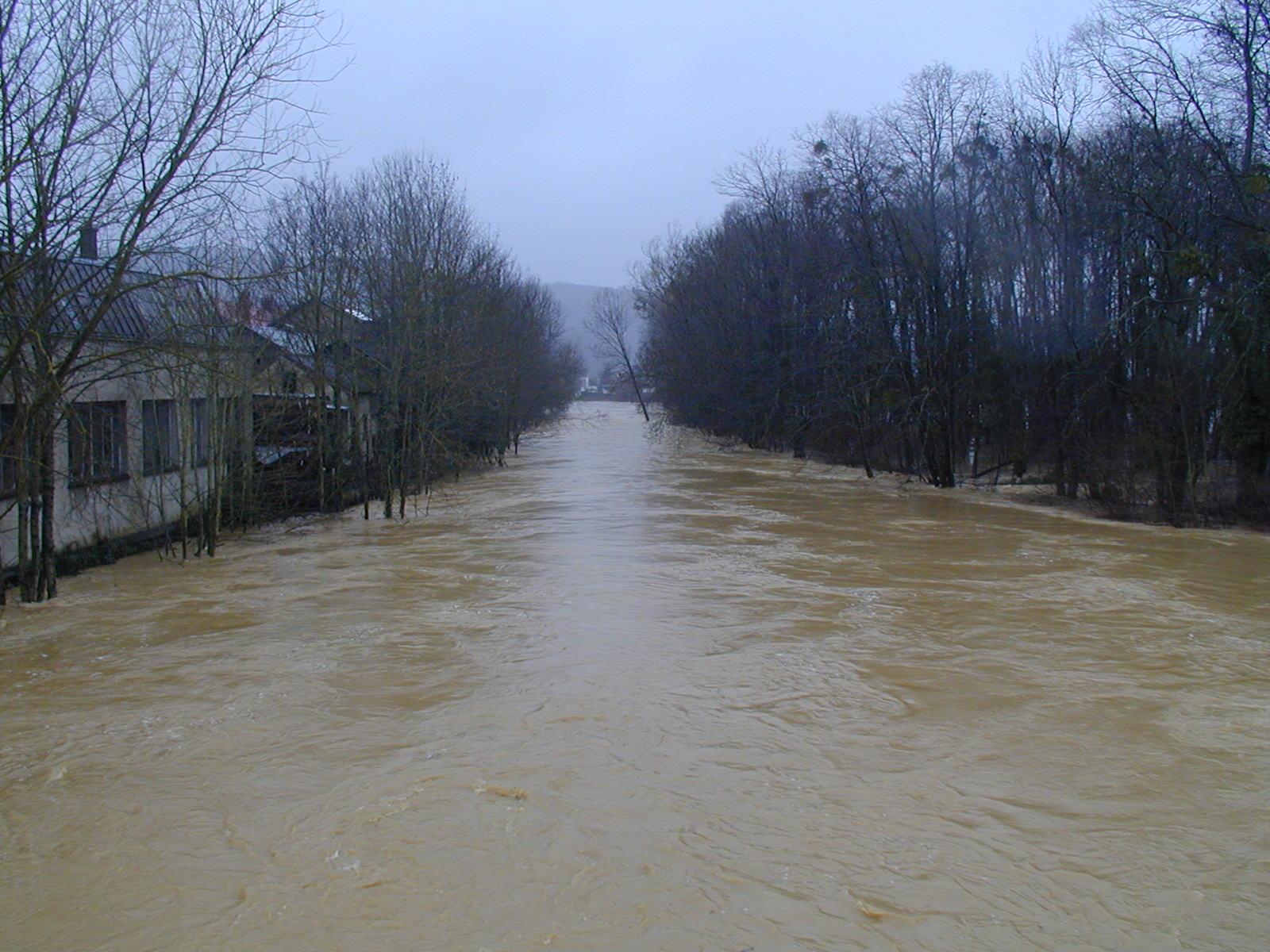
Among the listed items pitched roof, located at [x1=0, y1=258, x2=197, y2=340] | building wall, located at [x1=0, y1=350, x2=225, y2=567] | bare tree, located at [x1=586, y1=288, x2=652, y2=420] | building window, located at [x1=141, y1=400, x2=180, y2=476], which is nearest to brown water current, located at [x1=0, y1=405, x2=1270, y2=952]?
building wall, located at [x1=0, y1=350, x2=225, y2=567]

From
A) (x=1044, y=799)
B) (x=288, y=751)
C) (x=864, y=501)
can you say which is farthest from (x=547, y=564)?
(x=864, y=501)

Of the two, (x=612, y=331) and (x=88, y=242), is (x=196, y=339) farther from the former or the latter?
(x=612, y=331)

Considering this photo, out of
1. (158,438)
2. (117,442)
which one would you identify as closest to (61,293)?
(158,438)

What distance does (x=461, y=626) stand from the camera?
1101cm

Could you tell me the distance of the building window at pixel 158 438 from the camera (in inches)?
614

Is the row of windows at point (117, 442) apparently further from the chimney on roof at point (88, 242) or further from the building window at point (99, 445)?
the chimney on roof at point (88, 242)

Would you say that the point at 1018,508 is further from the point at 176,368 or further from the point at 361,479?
the point at 176,368

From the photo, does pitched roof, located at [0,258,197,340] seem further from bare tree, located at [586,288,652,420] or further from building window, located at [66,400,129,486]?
bare tree, located at [586,288,652,420]

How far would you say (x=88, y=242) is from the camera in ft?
40.7

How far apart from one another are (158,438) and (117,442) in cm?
60

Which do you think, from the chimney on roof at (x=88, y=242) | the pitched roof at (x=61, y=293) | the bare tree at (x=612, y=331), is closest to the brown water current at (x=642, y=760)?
the pitched roof at (x=61, y=293)

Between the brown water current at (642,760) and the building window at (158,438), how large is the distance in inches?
93.4

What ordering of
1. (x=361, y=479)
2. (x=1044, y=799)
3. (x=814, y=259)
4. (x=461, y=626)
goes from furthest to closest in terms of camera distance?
(x=814, y=259) → (x=361, y=479) → (x=461, y=626) → (x=1044, y=799)

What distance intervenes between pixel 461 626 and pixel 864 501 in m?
14.7
